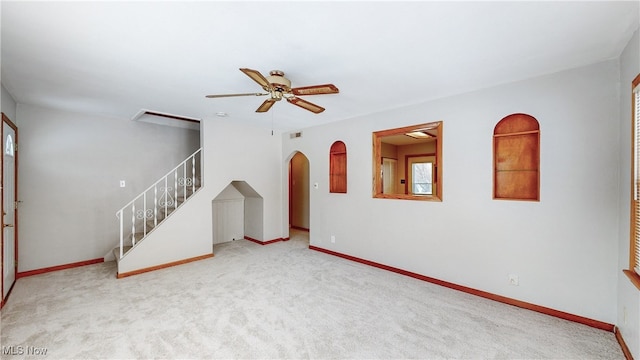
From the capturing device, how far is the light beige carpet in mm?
2182

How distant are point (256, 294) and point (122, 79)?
9.53 ft

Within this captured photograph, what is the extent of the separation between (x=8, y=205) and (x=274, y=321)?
Answer: 371 cm

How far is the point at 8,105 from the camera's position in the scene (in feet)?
11.0

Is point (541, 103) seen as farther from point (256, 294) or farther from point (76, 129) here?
point (76, 129)

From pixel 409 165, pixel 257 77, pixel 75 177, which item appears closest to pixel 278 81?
pixel 257 77

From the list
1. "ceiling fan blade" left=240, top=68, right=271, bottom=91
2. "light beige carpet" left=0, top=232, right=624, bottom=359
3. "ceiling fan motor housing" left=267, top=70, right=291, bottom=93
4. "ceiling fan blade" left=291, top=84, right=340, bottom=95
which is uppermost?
"ceiling fan motor housing" left=267, top=70, right=291, bottom=93

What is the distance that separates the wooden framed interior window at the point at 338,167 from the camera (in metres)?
4.80

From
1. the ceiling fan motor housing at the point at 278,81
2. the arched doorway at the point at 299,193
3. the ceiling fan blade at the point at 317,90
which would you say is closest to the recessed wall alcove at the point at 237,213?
the arched doorway at the point at 299,193

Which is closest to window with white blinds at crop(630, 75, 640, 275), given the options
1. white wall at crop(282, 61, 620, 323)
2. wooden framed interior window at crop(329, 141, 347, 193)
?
white wall at crop(282, 61, 620, 323)

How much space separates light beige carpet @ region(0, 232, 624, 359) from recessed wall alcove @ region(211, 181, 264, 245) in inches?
79.2

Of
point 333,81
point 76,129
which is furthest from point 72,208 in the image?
point 333,81

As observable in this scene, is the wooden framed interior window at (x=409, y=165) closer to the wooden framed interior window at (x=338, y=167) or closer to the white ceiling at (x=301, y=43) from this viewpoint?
the wooden framed interior window at (x=338, y=167)

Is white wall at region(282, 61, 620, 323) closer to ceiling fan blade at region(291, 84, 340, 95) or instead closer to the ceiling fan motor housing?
ceiling fan blade at region(291, 84, 340, 95)

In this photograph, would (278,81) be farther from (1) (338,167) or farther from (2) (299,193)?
(2) (299,193)
